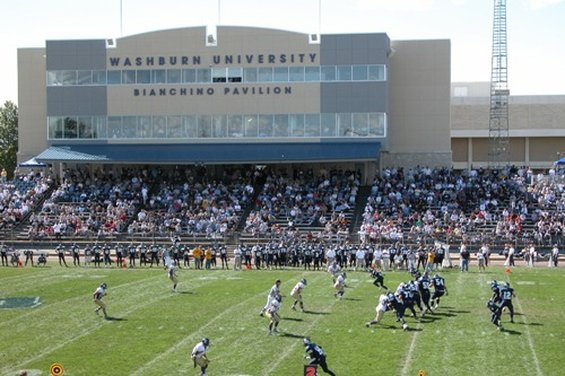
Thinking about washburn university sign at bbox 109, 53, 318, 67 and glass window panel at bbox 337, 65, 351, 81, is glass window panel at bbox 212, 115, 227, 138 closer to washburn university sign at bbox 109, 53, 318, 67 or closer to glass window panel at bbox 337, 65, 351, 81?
washburn university sign at bbox 109, 53, 318, 67

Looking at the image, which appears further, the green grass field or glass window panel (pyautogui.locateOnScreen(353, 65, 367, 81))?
glass window panel (pyautogui.locateOnScreen(353, 65, 367, 81))

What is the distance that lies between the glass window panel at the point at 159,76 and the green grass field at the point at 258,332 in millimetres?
22210

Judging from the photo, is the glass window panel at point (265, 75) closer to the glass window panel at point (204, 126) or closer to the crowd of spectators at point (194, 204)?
the glass window panel at point (204, 126)

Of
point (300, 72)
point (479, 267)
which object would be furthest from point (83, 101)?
point (479, 267)

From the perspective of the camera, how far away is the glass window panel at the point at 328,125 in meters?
51.7

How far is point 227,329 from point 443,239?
21.4 meters

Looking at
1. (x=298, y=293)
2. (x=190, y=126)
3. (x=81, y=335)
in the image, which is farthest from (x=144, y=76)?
(x=81, y=335)

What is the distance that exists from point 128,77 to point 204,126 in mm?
5356

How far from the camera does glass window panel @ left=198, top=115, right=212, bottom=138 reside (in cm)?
5256

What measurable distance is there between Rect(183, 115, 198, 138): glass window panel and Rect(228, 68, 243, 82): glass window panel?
3.23m

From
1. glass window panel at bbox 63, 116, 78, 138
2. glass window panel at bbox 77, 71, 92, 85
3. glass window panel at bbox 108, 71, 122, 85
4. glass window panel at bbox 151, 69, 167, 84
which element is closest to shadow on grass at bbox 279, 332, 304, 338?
glass window panel at bbox 151, 69, 167, 84

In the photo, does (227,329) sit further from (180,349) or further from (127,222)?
(127,222)

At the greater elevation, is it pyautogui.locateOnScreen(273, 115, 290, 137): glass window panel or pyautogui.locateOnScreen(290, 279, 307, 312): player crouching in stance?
pyautogui.locateOnScreen(273, 115, 290, 137): glass window panel

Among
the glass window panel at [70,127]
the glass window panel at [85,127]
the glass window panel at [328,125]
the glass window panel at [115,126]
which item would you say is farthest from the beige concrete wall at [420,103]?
the glass window panel at [70,127]
